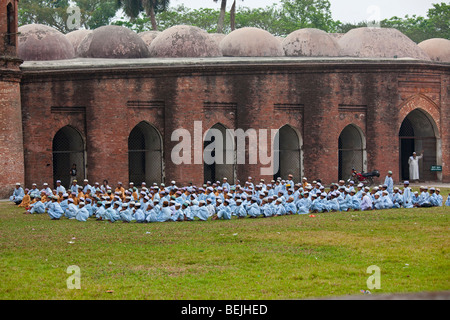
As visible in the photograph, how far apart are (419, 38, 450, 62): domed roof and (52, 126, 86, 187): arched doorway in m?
13.1

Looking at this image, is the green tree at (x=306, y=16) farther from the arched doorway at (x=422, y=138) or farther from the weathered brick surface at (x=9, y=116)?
the weathered brick surface at (x=9, y=116)

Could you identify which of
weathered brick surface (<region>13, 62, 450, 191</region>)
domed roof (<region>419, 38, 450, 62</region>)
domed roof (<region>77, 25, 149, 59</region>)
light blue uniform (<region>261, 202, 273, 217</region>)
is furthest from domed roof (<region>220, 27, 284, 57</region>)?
light blue uniform (<region>261, 202, 273, 217</region>)

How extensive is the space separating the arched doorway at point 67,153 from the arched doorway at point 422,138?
10.1 m

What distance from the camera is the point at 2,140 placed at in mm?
18359

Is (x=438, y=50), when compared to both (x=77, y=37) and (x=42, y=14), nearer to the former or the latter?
(x=77, y=37)

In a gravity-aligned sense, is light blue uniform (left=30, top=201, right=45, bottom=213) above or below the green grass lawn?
above

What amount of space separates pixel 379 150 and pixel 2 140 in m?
11.4

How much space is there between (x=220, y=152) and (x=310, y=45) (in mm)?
4952

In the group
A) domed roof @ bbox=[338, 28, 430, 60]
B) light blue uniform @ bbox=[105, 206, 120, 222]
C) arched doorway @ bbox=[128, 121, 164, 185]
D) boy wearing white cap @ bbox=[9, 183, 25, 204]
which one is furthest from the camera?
domed roof @ bbox=[338, 28, 430, 60]

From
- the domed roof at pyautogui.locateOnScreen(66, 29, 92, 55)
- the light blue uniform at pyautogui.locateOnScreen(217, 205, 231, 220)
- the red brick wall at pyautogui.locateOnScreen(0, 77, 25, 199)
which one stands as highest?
the domed roof at pyautogui.locateOnScreen(66, 29, 92, 55)

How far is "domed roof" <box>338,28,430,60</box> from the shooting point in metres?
24.5

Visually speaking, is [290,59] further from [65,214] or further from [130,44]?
[65,214]

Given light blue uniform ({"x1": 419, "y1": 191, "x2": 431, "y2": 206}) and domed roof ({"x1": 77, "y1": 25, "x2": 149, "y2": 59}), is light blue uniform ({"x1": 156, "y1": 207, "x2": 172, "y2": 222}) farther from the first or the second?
domed roof ({"x1": 77, "y1": 25, "x2": 149, "y2": 59})
